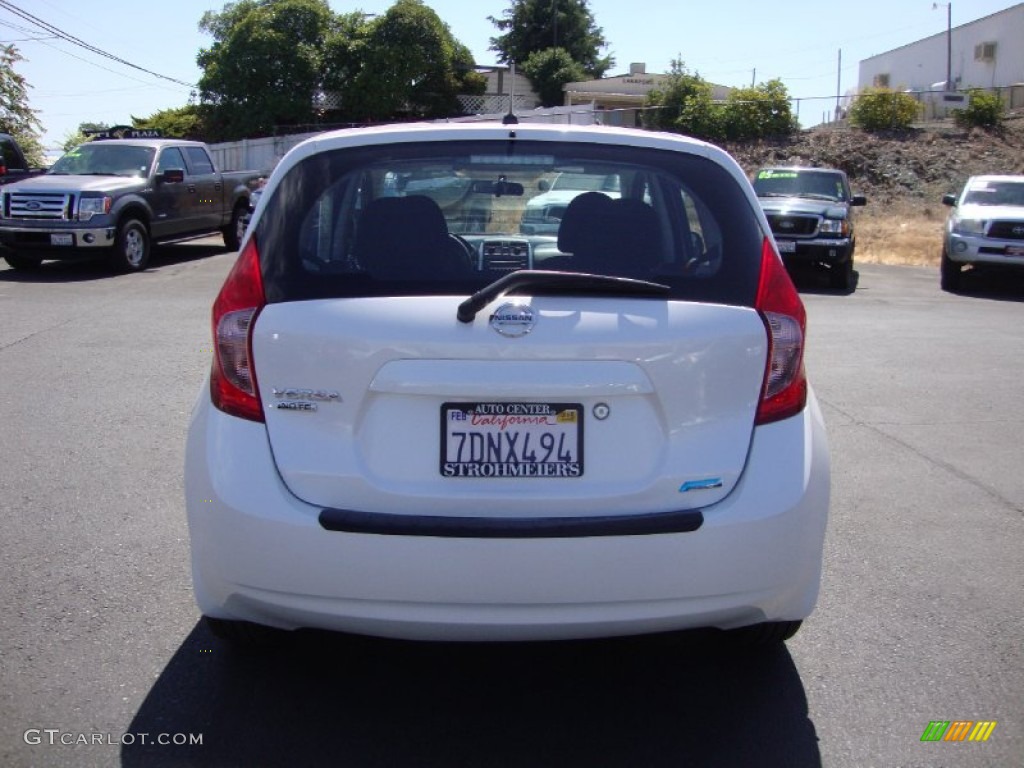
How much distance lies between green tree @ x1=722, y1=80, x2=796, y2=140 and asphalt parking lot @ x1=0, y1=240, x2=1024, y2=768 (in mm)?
31896

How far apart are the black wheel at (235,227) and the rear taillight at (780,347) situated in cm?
1758

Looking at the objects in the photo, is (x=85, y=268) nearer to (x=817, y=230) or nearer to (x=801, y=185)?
(x=817, y=230)

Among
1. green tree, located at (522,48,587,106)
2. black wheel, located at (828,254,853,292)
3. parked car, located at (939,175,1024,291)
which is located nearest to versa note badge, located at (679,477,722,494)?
black wheel, located at (828,254,853,292)

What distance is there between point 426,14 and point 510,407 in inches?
1891

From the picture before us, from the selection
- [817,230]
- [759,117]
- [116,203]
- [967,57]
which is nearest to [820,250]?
[817,230]

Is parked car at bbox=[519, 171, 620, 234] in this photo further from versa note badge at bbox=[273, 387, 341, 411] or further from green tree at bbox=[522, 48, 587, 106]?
green tree at bbox=[522, 48, 587, 106]

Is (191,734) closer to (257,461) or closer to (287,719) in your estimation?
(287,719)

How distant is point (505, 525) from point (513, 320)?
57 centimetres

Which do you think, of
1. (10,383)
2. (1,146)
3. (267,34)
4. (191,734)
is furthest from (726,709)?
(267,34)

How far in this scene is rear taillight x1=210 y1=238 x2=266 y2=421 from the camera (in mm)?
3242

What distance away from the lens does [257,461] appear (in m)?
3.18

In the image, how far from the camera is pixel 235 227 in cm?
2008

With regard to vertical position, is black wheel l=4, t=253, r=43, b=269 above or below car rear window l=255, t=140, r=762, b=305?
below

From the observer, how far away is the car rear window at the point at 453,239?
10.8 ft
